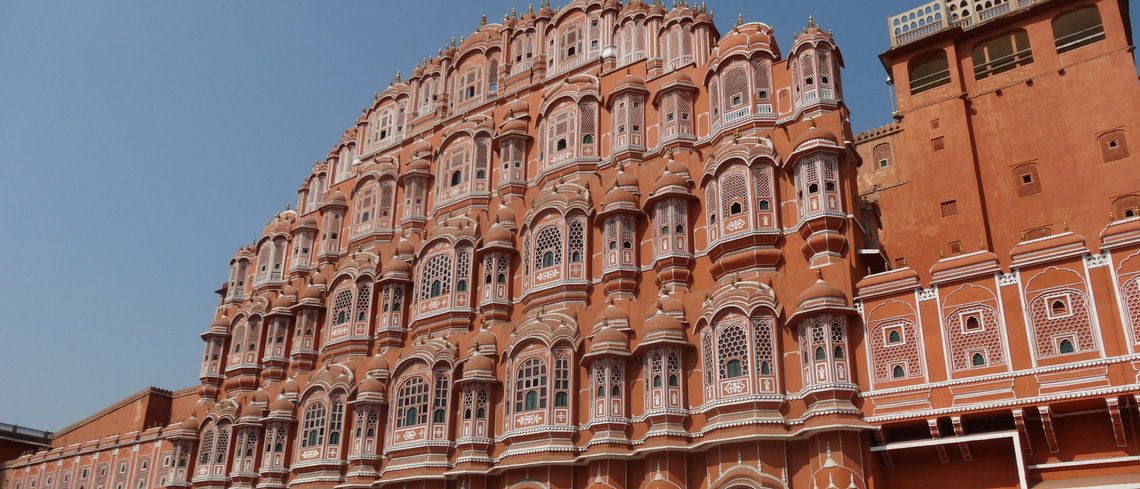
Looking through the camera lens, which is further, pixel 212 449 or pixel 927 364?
pixel 212 449

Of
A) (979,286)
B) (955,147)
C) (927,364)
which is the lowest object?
(927,364)

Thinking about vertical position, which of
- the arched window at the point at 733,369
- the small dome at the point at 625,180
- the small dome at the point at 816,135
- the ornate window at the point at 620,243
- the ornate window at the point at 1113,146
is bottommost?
the arched window at the point at 733,369

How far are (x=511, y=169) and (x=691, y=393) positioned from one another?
12.4 meters

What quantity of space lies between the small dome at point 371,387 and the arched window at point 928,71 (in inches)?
855

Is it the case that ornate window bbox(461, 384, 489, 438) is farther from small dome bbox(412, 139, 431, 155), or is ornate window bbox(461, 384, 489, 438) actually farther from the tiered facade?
small dome bbox(412, 139, 431, 155)

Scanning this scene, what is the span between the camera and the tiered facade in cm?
2033

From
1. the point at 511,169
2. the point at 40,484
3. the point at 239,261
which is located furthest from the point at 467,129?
the point at 40,484

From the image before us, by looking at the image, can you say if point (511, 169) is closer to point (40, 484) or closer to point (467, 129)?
point (467, 129)

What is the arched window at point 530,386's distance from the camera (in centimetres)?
2630

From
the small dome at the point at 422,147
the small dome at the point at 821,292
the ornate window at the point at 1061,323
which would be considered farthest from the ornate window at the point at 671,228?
the small dome at the point at 422,147

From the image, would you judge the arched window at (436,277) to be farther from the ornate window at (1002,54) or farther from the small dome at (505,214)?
the ornate window at (1002,54)

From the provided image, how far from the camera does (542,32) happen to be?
120 feet

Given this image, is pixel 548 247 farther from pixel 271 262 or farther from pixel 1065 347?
pixel 271 262

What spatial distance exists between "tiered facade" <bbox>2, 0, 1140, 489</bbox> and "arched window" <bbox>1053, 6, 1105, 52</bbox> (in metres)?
0.17
